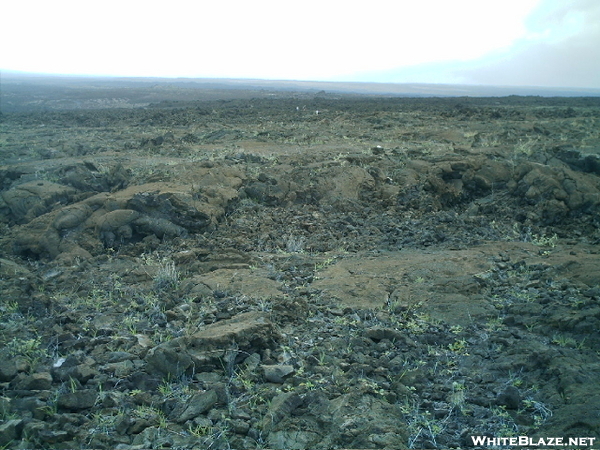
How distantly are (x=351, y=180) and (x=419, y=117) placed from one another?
1473 centimetres

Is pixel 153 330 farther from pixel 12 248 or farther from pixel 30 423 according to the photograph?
pixel 12 248

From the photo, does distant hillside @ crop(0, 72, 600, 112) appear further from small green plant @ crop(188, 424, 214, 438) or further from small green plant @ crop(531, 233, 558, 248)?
small green plant @ crop(188, 424, 214, 438)

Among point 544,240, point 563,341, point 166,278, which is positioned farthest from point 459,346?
point 544,240

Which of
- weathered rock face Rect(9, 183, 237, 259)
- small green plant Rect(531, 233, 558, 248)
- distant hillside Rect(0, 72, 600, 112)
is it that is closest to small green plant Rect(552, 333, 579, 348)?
small green plant Rect(531, 233, 558, 248)

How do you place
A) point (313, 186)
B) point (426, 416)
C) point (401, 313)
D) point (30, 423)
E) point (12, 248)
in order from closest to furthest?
point (30, 423), point (426, 416), point (401, 313), point (12, 248), point (313, 186)

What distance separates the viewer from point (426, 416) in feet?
11.3

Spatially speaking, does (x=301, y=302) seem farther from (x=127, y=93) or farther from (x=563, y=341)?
(x=127, y=93)

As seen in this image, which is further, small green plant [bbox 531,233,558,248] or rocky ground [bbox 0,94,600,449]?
small green plant [bbox 531,233,558,248]

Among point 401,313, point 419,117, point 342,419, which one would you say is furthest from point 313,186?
point 419,117

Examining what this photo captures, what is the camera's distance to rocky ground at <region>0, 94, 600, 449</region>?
11.0 feet

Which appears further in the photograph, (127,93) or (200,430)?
(127,93)

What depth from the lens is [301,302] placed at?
16.5ft

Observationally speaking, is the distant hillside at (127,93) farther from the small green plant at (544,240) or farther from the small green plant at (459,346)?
the small green plant at (459,346)

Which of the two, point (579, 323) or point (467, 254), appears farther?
point (467, 254)
